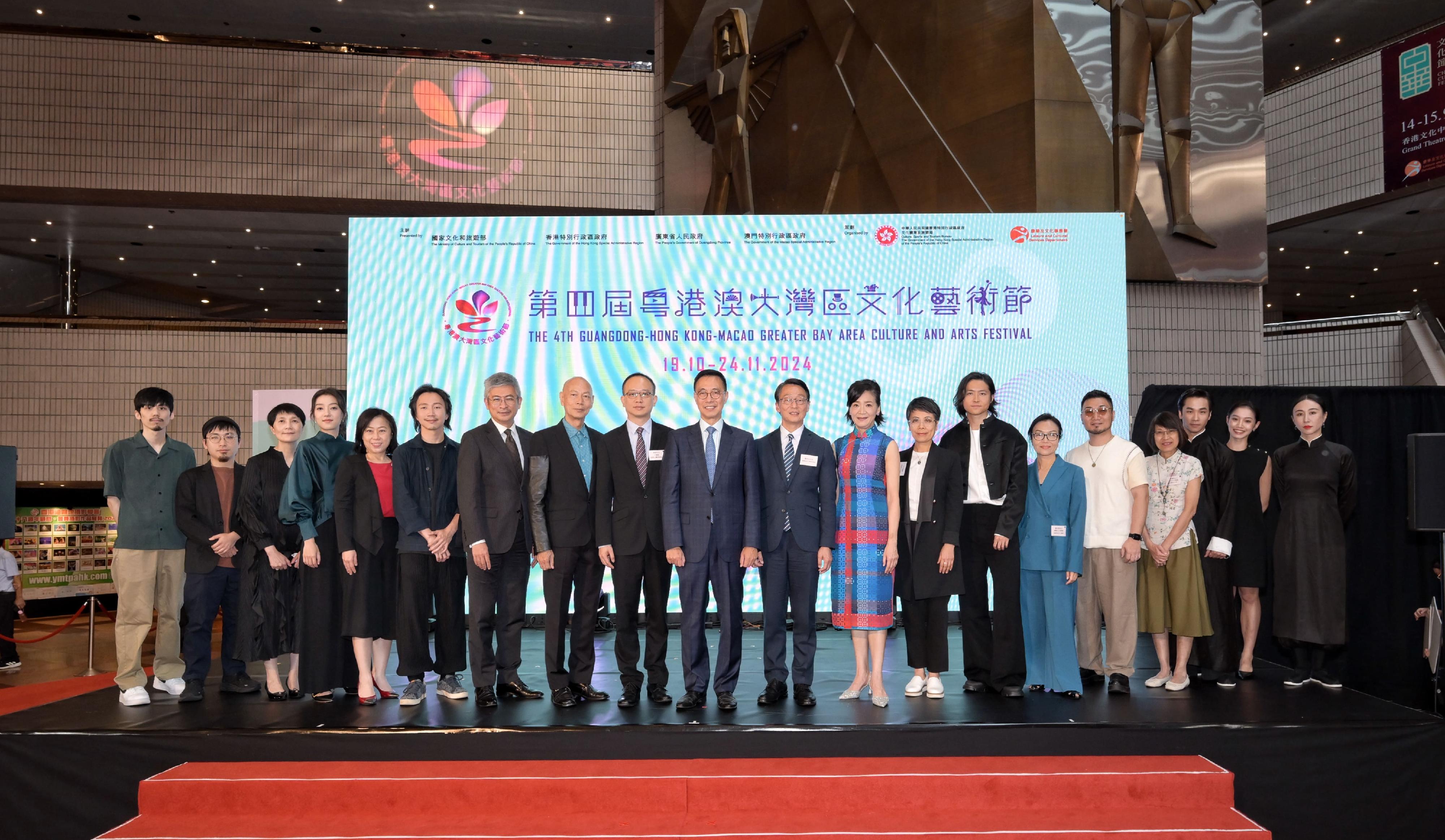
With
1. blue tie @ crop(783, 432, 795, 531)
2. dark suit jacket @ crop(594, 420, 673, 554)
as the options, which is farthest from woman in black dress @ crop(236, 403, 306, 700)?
blue tie @ crop(783, 432, 795, 531)

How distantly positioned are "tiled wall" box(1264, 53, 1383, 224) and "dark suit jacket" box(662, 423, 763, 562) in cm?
806

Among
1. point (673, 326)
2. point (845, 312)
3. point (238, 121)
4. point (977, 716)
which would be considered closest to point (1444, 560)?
point (977, 716)

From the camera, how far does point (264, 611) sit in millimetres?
3932

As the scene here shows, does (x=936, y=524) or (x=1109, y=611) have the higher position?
(x=936, y=524)

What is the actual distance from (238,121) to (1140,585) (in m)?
8.87

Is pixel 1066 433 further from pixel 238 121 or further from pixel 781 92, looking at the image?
pixel 238 121

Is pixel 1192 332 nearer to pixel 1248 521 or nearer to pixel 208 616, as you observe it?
pixel 1248 521

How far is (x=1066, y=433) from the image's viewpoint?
5.72 m

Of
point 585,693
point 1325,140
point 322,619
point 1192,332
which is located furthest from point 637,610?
point 1325,140

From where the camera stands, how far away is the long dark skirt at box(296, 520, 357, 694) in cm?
389

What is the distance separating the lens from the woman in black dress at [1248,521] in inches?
170

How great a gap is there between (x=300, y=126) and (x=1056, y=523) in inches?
322

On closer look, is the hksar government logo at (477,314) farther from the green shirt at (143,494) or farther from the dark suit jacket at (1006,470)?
the dark suit jacket at (1006,470)

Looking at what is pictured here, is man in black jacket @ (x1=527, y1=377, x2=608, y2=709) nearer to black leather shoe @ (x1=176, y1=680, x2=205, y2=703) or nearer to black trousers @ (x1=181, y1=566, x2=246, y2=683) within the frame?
black trousers @ (x1=181, y1=566, x2=246, y2=683)
